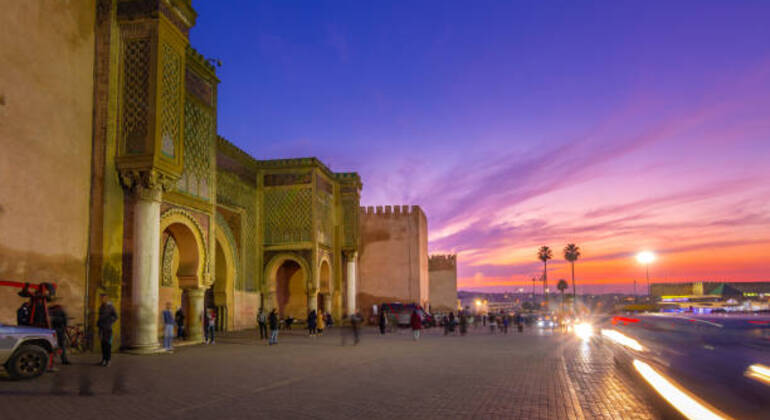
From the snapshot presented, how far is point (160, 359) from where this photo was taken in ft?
46.9

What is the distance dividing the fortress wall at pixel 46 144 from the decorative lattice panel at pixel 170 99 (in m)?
1.74

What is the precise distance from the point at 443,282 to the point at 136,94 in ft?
149

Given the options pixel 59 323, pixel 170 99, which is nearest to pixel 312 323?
pixel 170 99

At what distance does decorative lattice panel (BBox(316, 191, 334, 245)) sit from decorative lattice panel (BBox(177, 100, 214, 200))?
39.0ft

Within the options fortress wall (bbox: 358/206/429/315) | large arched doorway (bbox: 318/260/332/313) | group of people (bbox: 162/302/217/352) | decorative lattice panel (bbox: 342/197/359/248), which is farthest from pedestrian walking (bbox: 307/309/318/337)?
fortress wall (bbox: 358/206/429/315)

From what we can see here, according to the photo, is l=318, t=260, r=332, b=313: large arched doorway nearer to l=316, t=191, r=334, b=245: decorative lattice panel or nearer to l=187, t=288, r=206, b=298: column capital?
l=316, t=191, r=334, b=245: decorative lattice panel

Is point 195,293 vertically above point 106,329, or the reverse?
point 195,293

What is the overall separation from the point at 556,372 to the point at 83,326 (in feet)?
36.7

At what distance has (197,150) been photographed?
20.2 meters

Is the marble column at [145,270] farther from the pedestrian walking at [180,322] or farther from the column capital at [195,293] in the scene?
the pedestrian walking at [180,322]

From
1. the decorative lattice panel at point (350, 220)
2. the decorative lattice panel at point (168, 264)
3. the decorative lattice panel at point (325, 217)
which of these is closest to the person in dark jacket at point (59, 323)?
the decorative lattice panel at point (168, 264)

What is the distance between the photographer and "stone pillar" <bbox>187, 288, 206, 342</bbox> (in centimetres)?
1941

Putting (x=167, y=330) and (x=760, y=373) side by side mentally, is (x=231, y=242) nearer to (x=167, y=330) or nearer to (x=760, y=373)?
(x=167, y=330)

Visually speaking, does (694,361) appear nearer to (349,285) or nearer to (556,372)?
(556,372)
